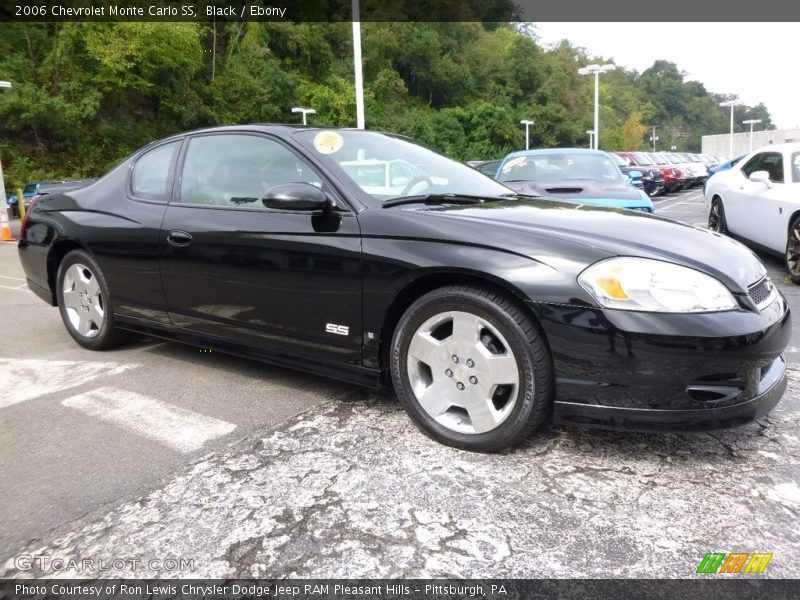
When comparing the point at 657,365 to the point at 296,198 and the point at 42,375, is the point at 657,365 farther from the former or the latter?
the point at 42,375

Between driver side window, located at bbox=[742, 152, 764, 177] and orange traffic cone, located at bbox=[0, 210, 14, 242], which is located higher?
driver side window, located at bbox=[742, 152, 764, 177]

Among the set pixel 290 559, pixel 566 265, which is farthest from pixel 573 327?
pixel 290 559

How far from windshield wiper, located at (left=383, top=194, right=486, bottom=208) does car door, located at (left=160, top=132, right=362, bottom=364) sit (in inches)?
8.9

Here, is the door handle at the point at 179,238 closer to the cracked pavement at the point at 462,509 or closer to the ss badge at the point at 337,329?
the ss badge at the point at 337,329

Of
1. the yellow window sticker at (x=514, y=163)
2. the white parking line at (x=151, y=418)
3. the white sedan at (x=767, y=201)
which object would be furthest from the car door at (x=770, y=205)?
the white parking line at (x=151, y=418)

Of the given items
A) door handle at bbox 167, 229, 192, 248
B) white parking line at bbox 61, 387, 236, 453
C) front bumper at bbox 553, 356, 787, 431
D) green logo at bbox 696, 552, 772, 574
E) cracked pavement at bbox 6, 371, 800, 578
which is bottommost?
green logo at bbox 696, 552, 772, 574

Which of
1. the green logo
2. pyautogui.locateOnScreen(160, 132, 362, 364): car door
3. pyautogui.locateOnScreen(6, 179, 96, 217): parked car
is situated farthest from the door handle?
pyautogui.locateOnScreen(6, 179, 96, 217): parked car

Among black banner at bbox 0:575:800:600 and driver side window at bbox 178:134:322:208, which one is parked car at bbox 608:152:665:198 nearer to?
driver side window at bbox 178:134:322:208

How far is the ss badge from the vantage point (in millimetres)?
3133

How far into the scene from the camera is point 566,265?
2607mm

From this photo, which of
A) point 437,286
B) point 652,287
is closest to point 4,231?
point 437,286

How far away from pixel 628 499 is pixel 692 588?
52 centimetres

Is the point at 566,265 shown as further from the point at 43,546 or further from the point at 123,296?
the point at 123,296

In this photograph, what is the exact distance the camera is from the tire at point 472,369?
8.70ft
